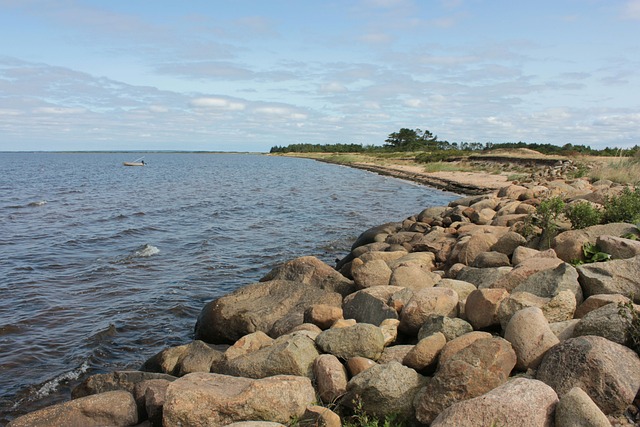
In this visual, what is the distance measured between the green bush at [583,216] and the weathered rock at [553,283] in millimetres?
4060

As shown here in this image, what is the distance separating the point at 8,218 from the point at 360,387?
25.4m

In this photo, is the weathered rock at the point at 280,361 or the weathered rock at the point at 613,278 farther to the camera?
the weathered rock at the point at 613,278

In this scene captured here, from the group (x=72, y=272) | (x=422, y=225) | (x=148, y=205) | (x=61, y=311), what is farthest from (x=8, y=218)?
(x=422, y=225)

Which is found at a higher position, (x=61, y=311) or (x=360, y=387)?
(x=360, y=387)

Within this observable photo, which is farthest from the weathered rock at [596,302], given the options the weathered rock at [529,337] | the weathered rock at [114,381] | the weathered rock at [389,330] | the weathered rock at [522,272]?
the weathered rock at [114,381]

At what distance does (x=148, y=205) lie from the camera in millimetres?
29875

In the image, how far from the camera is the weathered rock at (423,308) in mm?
6406

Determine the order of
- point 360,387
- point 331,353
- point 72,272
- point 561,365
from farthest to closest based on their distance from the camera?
1. point 72,272
2. point 331,353
3. point 360,387
4. point 561,365

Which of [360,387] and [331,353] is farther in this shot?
[331,353]

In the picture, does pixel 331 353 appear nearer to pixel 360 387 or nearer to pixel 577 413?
pixel 360 387

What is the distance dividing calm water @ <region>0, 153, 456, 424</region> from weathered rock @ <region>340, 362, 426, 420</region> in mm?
4638

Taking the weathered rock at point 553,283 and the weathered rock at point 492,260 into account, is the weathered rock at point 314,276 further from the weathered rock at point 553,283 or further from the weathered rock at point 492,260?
the weathered rock at point 553,283

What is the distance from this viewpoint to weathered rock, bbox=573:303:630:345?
15.5 ft

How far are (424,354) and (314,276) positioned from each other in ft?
14.9
